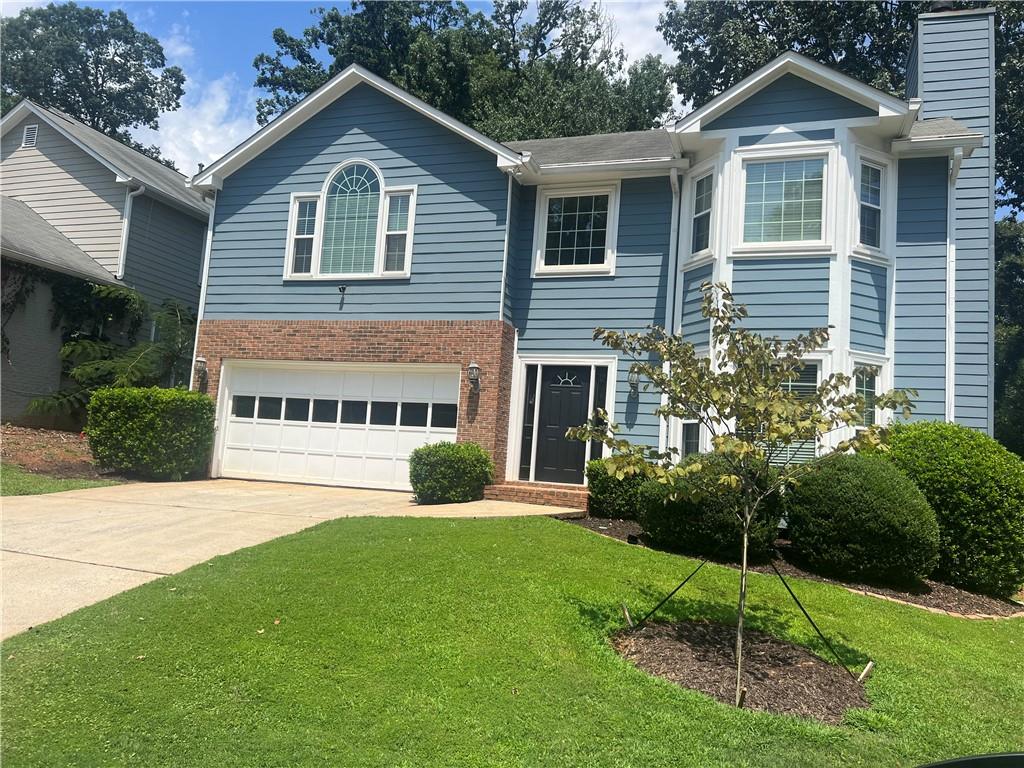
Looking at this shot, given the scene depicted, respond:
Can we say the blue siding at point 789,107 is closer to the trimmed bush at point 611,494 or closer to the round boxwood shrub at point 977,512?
the round boxwood shrub at point 977,512

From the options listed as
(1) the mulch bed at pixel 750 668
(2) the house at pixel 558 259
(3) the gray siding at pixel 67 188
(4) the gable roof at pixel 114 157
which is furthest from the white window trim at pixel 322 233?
(1) the mulch bed at pixel 750 668

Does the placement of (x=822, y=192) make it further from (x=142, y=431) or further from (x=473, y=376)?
(x=142, y=431)

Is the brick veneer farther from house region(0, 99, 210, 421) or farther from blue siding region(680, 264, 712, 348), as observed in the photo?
house region(0, 99, 210, 421)

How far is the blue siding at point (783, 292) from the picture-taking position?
10406mm

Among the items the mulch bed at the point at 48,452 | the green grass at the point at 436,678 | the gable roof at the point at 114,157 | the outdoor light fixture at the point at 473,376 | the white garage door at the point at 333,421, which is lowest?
the green grass at the point at 436,678

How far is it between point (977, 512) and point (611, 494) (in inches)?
171

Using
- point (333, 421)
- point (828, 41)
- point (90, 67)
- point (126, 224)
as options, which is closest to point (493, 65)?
point (828, 41)

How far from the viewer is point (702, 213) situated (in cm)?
1164

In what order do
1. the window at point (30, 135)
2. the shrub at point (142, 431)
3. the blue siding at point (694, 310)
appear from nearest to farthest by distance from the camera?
the blue siding at point (694, 310) → the shrub at point (142, 431) → the window at point (30, 135)

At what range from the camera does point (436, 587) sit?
5.59 metres

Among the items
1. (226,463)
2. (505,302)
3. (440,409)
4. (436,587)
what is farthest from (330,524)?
(226,463)

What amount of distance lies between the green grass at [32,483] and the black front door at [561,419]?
23.8 ft

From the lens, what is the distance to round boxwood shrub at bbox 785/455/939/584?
23.3 feet

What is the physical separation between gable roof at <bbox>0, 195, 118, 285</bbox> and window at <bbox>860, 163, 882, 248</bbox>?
52.3 ft
